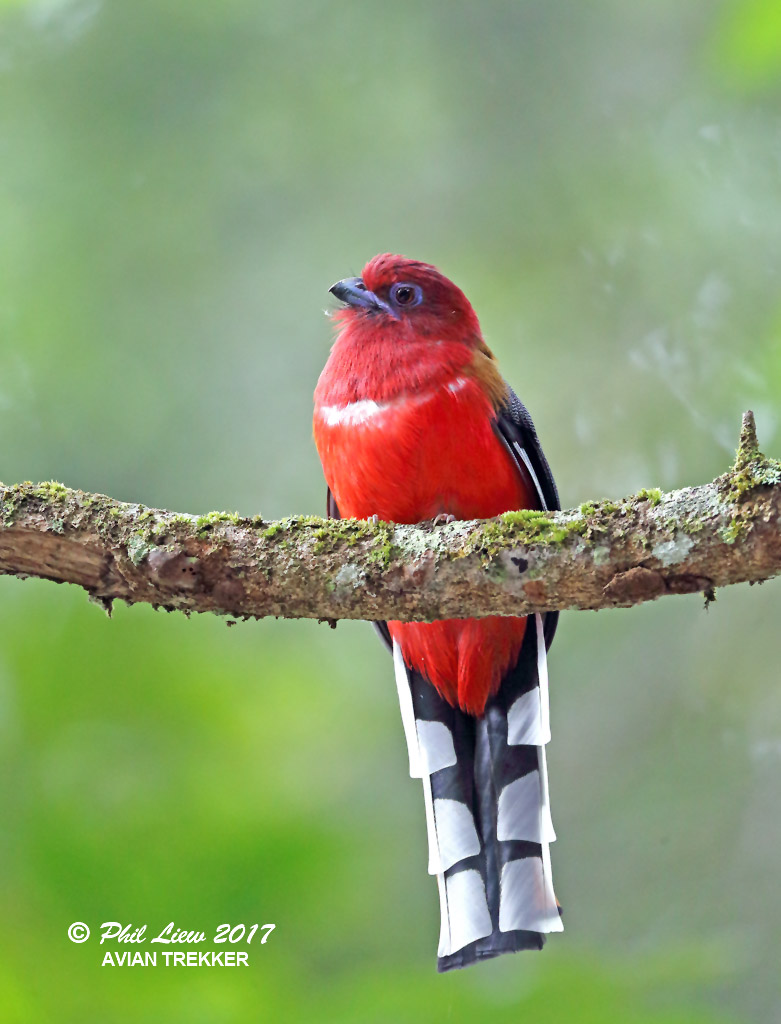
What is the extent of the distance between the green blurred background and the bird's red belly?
77cm

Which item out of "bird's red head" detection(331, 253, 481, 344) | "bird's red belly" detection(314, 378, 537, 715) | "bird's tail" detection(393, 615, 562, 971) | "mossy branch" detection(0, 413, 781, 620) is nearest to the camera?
"mossy branch" detection(0, 413, 781, 620)

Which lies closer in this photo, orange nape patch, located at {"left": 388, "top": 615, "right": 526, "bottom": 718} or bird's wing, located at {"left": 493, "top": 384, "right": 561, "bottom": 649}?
bird's wing, located at {"left": 493, "top": 384, "right": 561, "bottom": 649}

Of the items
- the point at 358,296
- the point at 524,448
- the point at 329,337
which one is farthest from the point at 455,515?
the point at 329,337

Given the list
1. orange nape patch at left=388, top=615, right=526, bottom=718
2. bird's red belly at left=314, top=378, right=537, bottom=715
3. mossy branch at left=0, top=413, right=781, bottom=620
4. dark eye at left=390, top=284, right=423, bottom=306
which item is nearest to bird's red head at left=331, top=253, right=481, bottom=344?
dark eye at left=390, top=284, right=423, bottom=306

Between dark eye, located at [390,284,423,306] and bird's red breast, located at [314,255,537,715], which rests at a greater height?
dark eye, located at [390,284,423,306]

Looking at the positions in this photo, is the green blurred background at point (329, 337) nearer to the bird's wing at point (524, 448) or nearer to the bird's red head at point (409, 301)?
the bird's red head at point (409, 301)

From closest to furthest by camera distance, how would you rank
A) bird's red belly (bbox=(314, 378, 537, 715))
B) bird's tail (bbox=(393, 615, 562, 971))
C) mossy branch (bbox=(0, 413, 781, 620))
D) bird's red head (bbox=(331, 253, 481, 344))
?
mossy branch (bbox=(0, 413, 781, 620)), bird's red belly (bbox=(314, 378, 537, 715)), bird's tail (bbox=(393, 615, 562, 971)), bird's red head (bbox=(331, 253, 481, 344))

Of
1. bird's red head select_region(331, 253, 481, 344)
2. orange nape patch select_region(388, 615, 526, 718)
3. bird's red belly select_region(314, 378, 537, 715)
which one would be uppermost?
bird's red head select_region(331, 253, 481, 344)

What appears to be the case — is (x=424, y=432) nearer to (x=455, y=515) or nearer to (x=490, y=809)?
(x=455, y=515)

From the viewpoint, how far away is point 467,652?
3623 mm

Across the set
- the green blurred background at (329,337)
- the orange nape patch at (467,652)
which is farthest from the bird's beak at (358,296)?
the orange nape patch at (467,652)

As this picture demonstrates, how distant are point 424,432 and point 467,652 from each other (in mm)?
810

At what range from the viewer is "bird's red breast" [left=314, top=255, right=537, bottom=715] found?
333cm

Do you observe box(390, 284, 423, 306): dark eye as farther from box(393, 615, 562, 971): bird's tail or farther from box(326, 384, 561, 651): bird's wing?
box(393, 615, 562, 971): bird's tail
